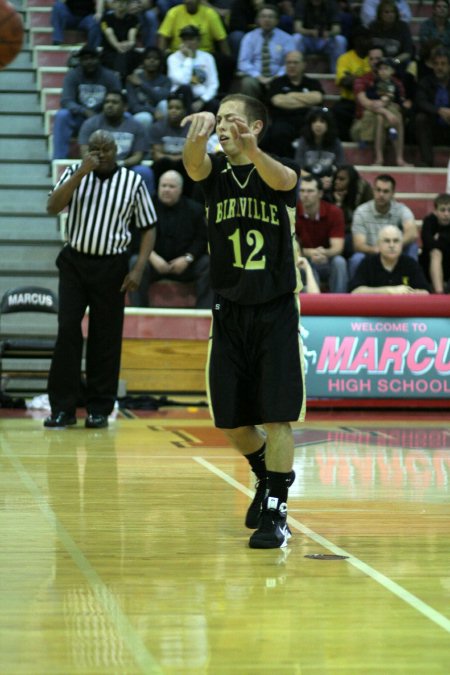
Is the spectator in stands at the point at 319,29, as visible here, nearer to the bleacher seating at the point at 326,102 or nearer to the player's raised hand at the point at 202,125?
the bleacher seating at the point at 326,102

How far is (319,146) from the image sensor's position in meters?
13.1

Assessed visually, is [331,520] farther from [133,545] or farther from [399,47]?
[399,47]

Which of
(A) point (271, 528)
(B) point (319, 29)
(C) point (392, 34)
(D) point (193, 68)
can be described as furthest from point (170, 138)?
(A) point (271, 528)

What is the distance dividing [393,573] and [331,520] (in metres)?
1.13

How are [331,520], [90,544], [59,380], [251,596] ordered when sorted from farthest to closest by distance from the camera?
[59,380], [331,520], [90,544], [251,596]

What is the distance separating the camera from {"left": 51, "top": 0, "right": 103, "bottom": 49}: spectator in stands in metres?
14.8

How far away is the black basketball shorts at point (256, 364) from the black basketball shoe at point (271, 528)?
1.08 feet

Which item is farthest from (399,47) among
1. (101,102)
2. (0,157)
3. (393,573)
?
(393,573)

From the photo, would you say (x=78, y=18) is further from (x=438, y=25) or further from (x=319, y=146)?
(x=438, y=25)

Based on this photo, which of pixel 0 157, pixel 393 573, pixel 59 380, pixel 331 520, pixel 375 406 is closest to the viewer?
pixel 393 573

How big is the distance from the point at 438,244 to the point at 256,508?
24.1 feet

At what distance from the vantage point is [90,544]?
187 inches

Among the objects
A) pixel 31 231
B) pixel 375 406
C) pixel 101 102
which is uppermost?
pixel 101 102

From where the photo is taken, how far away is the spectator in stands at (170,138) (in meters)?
12.7
